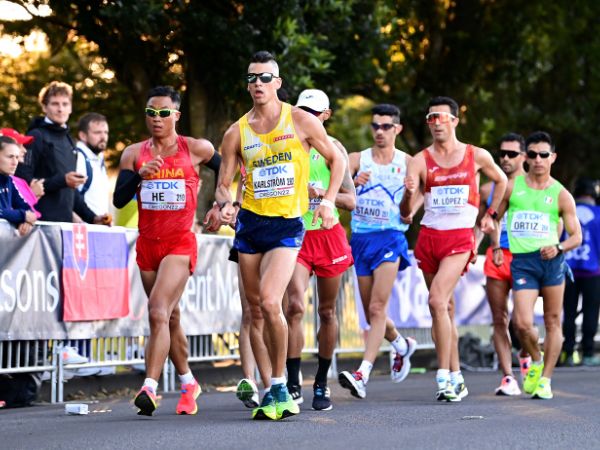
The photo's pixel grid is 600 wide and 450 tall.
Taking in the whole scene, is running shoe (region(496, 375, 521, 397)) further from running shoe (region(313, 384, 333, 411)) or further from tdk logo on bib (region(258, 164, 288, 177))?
tdk logo on bib (region(258, 164, 288, 177))

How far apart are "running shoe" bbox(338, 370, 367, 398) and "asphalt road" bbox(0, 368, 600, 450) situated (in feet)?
0.45

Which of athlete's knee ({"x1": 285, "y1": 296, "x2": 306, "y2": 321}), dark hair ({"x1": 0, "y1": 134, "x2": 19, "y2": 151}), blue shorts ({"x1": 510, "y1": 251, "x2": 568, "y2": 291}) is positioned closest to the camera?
athlete's knee ({"x1": 285, "y1": 296, "x2": 306, "y2": 321})

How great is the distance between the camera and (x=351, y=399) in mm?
12422

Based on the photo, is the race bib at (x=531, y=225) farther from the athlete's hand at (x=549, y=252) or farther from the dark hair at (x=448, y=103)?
the dark hair at (x=448, y=103)

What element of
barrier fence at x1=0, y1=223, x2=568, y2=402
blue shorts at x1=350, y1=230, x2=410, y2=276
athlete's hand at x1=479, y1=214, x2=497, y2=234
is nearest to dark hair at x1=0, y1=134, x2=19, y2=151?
barrier fence at x1=0, y1=223, x2=568, y2=402

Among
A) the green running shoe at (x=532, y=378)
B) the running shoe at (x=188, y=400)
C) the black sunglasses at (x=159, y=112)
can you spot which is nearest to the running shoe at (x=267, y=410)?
the running shoe at (x=188, y=400)

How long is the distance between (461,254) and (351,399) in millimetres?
1600

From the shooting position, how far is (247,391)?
35.6 feet

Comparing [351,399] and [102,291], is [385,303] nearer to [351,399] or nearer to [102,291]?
[351,399]

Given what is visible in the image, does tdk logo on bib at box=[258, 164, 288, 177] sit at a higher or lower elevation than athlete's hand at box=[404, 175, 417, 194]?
lower

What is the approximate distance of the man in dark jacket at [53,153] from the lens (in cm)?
1311

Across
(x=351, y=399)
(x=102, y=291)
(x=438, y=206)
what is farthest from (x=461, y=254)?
(x=102, y=291)

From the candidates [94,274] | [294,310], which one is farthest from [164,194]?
[94,274]

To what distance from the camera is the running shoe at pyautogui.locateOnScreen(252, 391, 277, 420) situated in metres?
9.77
